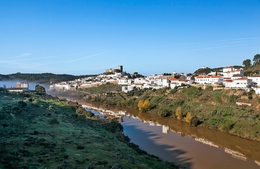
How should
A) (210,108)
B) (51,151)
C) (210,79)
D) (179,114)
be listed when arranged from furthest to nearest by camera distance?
(210,79), (179,114), (210,108), (51,151)

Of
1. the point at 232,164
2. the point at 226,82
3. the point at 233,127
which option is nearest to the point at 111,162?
the point at 232,164

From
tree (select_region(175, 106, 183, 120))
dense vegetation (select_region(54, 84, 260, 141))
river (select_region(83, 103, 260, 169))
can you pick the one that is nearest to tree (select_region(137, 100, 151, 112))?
dense vegetation (select_region(54, 84, 260, 141))

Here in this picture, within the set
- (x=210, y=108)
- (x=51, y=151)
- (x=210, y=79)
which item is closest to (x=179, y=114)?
(x=210, y=108)

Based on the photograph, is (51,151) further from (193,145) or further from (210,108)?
(210,108)

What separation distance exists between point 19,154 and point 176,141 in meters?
21.2

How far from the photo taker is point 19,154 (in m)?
12.9

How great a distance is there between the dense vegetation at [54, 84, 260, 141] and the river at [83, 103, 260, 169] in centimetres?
177

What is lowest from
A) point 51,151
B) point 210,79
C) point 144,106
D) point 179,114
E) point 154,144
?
point 154,144

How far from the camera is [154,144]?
28.0 meters

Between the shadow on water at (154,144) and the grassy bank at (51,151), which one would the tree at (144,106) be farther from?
the grassy bank at (51,151)

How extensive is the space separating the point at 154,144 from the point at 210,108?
57.8 feet

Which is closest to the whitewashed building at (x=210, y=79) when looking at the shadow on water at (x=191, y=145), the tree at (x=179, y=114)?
the tree at (x=179, y=114)

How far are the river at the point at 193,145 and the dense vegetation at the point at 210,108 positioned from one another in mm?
1766

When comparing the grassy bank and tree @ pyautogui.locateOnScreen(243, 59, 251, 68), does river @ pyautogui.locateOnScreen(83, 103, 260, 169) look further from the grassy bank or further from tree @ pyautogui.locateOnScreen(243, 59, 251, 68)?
tree @ pyautogui.locateOnScreen(243, 59, 251, 68)
